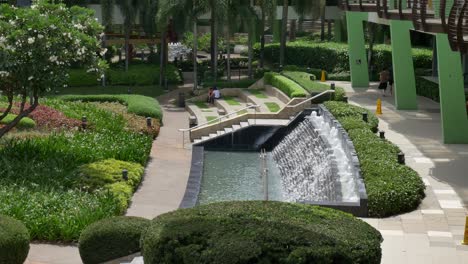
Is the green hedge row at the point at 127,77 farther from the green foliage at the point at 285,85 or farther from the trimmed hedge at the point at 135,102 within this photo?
the trimmed hedge at the point at 135,102

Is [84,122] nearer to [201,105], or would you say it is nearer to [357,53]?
[201,105]

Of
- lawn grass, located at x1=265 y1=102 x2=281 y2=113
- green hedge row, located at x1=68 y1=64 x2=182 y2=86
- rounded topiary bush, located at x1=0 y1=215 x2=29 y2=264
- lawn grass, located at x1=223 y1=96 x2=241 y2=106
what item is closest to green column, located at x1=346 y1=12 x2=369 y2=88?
lawn grass, located at x1=223 y1=96 x2=241 y2=106

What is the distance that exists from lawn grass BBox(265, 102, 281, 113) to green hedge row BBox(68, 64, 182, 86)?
38.4 feet

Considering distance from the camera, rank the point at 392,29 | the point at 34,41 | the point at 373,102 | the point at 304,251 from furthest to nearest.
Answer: the point at 373,102 → the point at 392,29 → the point at 34,41 → the point at 304,251

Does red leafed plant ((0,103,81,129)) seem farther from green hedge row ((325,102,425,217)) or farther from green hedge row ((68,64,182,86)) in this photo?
green hedge row ((68,64,182,86))

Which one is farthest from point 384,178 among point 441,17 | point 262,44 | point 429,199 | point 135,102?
point 262,44

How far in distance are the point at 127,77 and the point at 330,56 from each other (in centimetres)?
1171

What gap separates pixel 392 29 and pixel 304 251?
1067 inches

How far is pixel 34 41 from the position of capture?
28031 mm

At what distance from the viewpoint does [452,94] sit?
103ft

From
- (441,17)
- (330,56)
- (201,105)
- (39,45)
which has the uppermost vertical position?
(441,17)

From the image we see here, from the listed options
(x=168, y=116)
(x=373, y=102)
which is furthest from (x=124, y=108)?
(x=373, y=102)

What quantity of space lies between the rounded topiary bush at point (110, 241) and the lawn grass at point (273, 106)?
23.2 metres

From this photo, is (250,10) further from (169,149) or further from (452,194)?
(452,194)
